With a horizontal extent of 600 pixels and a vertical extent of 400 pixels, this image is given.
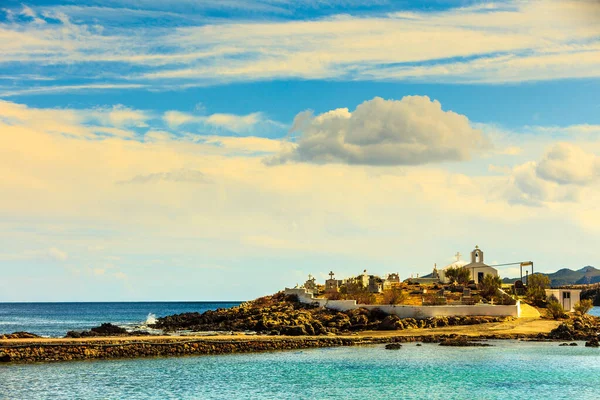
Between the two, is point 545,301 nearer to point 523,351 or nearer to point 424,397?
point 523,351

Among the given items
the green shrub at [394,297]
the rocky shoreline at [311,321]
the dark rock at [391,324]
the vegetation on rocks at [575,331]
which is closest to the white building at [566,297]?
the vegetation on rocks at [575,331]

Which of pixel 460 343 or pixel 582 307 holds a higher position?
pixel 582 307

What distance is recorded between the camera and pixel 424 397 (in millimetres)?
35469

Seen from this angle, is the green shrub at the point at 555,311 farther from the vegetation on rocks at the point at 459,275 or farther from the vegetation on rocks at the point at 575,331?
the vegetation on rocks at the point at 459,275

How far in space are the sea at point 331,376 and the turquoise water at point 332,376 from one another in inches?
2.0

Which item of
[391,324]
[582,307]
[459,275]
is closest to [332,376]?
[391,324]

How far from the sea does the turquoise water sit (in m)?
0.05

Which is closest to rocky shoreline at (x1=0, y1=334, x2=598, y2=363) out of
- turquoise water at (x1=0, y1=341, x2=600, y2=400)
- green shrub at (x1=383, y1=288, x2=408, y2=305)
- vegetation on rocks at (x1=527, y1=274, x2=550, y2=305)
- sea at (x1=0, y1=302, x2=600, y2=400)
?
sea at (x1=0, y1=302, x2=600, y2=400)

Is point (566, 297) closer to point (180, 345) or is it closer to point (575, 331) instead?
point (575, 331)

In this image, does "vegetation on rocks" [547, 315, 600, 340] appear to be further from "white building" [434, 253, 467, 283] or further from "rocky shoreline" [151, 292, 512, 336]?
"white building" [434, 253, 467, 283]

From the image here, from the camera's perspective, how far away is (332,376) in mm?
41562

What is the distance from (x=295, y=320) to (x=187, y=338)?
13.8 metres

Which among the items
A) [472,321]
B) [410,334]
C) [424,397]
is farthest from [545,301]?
[424,397]

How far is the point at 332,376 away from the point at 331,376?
0.21ft
